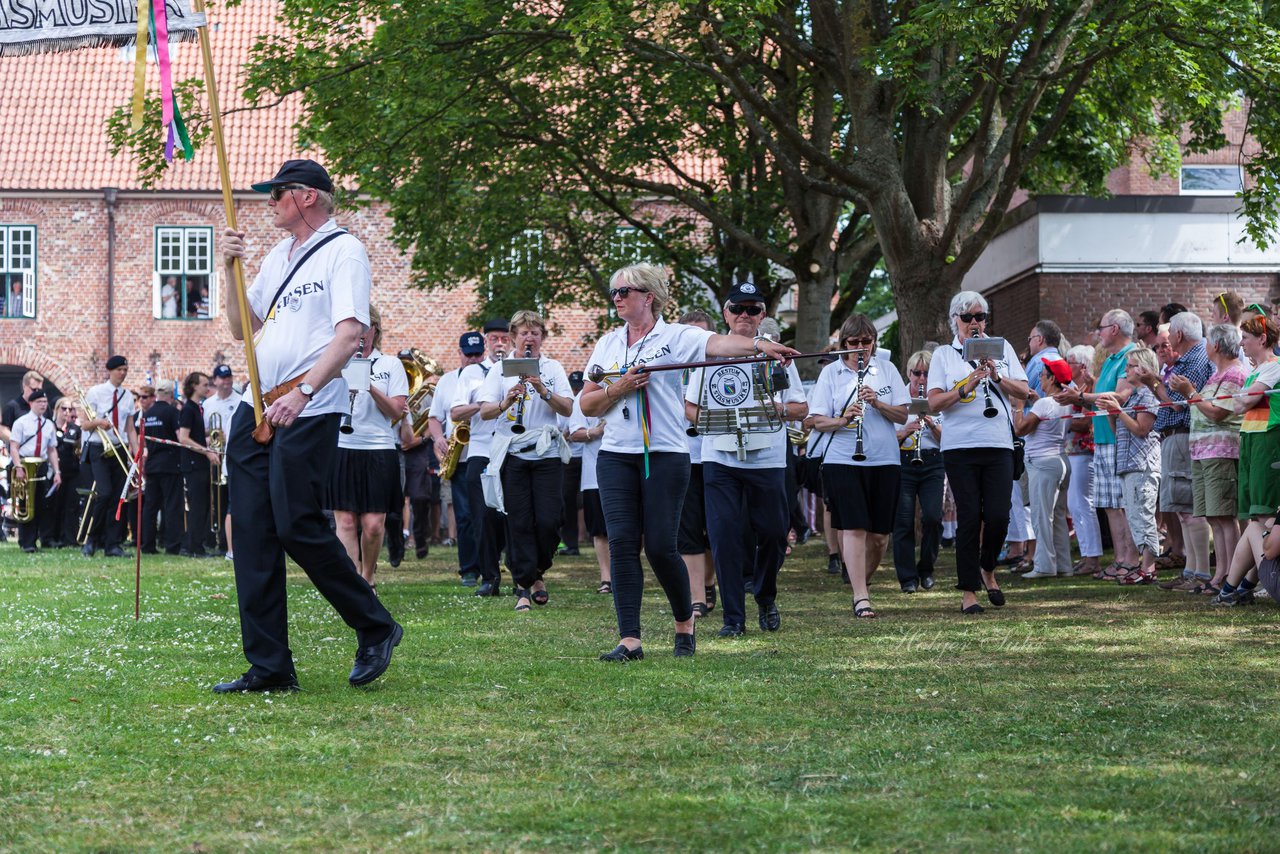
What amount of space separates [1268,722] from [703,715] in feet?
7.37

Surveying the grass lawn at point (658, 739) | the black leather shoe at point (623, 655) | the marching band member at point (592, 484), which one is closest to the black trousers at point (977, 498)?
the grass lawn at point (658, 739)

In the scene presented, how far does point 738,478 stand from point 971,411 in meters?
2.41

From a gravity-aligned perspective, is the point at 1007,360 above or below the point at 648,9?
below

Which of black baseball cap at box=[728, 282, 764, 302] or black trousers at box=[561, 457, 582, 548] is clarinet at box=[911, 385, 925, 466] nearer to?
black baseball cap at box=[728, 282, 764, 302]

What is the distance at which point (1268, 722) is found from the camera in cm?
662

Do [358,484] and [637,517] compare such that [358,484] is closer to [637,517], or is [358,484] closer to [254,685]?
[637,517]

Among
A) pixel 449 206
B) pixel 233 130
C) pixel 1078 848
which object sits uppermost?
pixel 233 130

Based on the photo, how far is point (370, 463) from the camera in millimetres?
12836

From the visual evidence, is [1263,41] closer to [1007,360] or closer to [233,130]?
[1007,360]

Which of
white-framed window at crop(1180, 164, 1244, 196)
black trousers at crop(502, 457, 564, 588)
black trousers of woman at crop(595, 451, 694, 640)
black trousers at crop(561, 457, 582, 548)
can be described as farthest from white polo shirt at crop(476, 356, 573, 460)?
white-framed window at crop(1180, 164, 1244, 196)

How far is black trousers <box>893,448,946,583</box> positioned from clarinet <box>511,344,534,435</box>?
11.1ft

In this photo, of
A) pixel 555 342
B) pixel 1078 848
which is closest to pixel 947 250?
pixel 1078 848

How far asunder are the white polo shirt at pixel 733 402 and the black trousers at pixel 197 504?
41.2 ft

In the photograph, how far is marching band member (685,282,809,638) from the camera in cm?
1015
